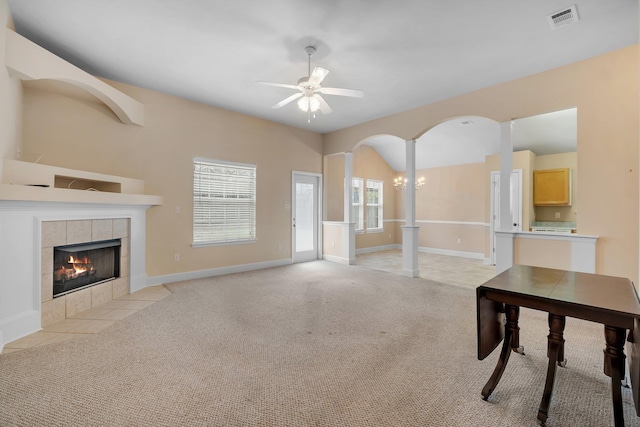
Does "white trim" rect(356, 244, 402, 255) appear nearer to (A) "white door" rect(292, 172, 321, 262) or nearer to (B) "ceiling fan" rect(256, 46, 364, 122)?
(A) "white door" rect(292, 172, 321, 262)

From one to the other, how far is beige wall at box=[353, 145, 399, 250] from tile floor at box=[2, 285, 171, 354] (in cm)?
528

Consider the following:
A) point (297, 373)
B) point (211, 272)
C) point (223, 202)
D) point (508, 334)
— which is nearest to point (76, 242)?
point (211, 272)

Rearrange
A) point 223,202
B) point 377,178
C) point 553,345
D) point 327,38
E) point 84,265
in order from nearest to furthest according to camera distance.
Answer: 1. point 553,345
2. point 327,38
3. point 84,265
4. point 223,202
5. point 377,178

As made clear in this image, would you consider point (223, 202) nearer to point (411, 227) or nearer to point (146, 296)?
point (146, 296)

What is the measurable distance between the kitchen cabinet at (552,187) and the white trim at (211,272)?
17.8 feet

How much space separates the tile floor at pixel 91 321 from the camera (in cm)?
248

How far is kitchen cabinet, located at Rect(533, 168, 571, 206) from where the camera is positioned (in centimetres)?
562

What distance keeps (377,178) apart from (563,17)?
5.85 metres

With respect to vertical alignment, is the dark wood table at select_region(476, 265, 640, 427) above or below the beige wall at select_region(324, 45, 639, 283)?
below

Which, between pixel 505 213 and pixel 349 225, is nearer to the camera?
pixel 505 213

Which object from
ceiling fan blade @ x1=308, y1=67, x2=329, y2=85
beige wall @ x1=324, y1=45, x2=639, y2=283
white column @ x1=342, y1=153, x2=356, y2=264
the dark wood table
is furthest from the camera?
white column @ x1=342, y1=153, x2=356, y2=264

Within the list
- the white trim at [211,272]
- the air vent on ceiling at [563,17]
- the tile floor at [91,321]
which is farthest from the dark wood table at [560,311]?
the white trim at [211,272]

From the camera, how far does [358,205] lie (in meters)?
7.88

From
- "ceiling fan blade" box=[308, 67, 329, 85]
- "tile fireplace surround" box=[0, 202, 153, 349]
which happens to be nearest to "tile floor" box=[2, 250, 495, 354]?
"tile fireplace surround" box=[0, 202, 153, 349]
